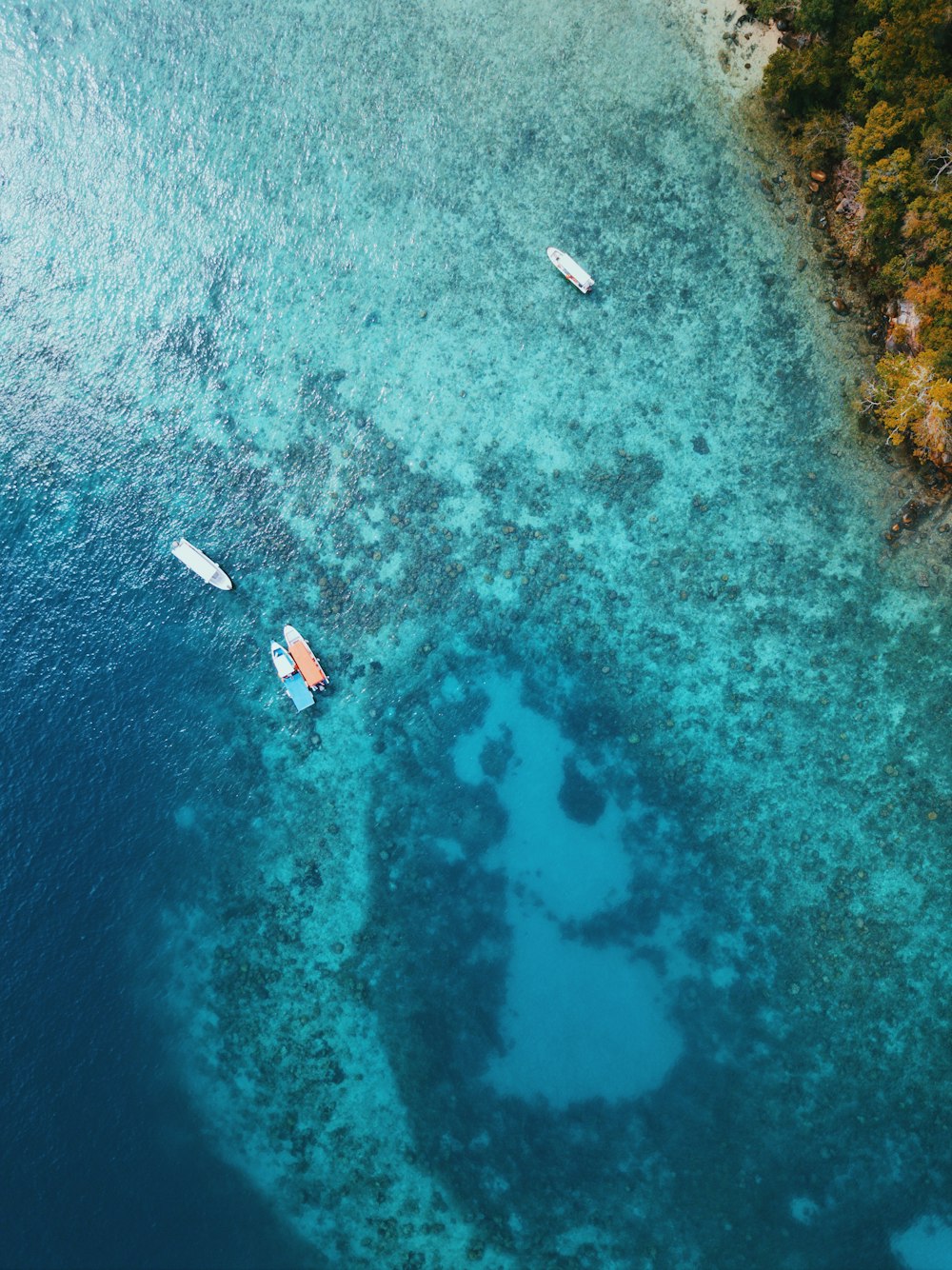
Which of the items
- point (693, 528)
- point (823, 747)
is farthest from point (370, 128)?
point (823, 747)

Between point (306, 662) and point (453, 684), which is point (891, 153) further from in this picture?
point (306, 662)

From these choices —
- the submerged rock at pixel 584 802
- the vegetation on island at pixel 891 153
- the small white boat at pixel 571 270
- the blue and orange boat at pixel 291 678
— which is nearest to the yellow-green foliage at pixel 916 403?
the vegetation on island at pixel 891 153

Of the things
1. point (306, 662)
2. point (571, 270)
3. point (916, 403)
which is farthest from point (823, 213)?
point (306, 662)

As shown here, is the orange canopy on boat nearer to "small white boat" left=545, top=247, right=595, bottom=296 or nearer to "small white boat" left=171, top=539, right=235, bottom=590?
"small white boat" left=171, top=539, right=235, bottom=590

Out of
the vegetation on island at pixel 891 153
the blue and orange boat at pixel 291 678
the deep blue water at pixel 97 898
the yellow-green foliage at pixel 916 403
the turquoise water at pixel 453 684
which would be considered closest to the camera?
the vegetation on island at pixel 891 153

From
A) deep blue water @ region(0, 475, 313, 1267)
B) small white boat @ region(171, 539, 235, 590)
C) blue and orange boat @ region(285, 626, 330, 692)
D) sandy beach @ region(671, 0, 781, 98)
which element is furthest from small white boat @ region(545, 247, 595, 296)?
deep blue water @ region(0, 475, 313, 1267)

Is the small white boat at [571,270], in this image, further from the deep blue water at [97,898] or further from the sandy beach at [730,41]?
the deep blue water at [97,898]
